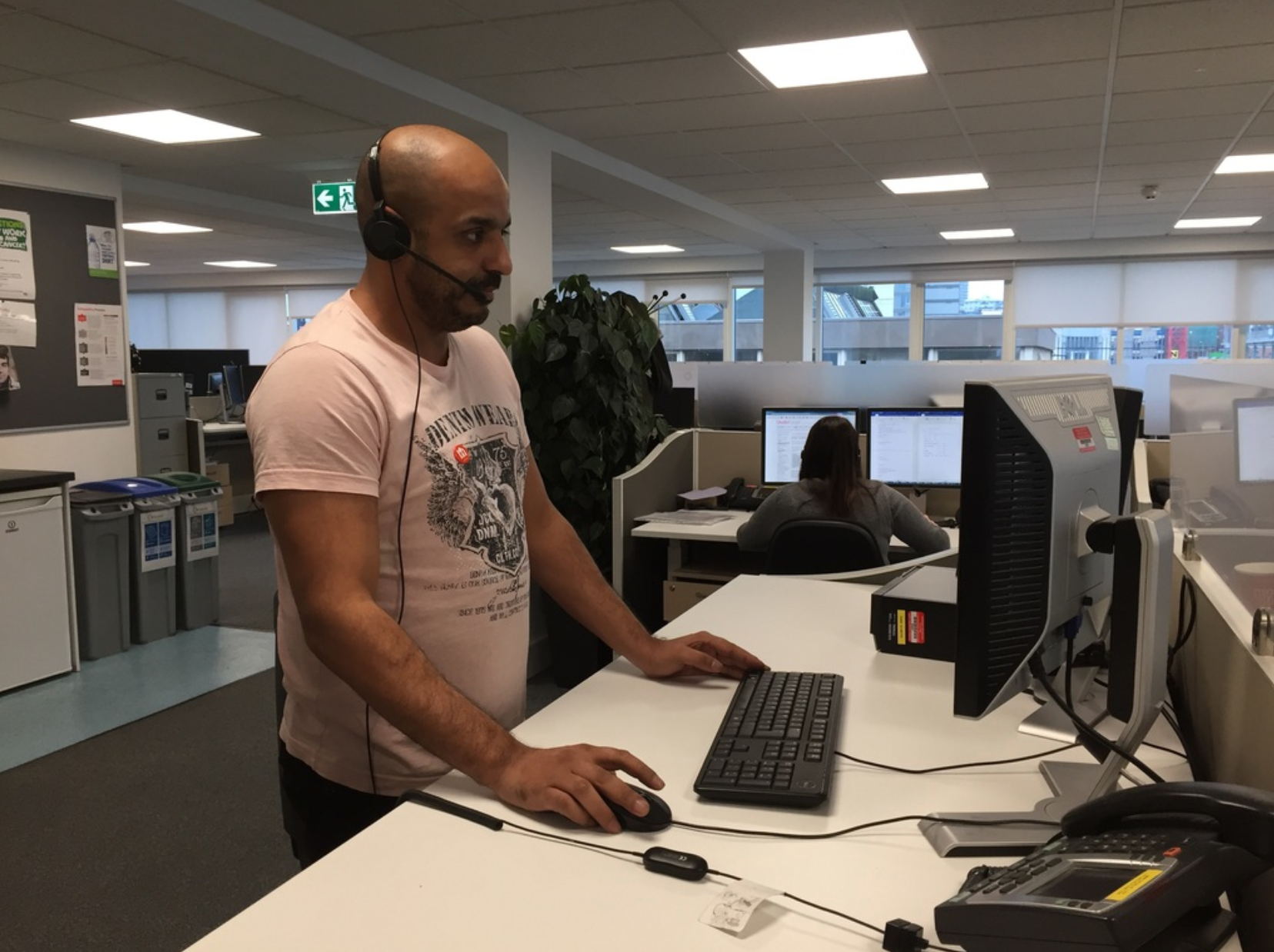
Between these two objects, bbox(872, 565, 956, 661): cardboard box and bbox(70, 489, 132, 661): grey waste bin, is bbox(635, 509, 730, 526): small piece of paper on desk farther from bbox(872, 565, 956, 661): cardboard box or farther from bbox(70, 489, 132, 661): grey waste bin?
bbox(70, 489, 132, 661): grey waste bin

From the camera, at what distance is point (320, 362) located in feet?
3.90

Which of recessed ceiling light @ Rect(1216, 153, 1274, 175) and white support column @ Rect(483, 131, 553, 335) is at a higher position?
recessed ceiling light @ Rect(1216, 153, 1274, 175)

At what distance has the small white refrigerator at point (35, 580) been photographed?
384cm

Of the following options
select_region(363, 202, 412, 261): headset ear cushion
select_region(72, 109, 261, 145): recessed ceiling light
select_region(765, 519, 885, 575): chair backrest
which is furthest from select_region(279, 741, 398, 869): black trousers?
select_region(72, 109, 261, 145): recessed ceiling light

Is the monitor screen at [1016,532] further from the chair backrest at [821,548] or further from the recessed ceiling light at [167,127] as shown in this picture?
the recessed ceiling light at [167,127]

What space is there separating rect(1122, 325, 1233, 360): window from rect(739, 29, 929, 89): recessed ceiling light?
21.4ft

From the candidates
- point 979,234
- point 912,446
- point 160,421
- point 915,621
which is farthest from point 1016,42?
point 979,234

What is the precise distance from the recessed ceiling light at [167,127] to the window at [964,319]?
7267mm

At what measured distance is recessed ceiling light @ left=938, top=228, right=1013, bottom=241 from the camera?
862cm

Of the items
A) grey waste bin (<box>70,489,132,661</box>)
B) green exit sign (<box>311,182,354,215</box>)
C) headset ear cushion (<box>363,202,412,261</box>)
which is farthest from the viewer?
green exit sign (<box>311,182,354,215</box>)

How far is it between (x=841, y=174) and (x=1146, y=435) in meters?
2.71

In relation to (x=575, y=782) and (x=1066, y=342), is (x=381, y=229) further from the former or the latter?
(x=1066, y=342)

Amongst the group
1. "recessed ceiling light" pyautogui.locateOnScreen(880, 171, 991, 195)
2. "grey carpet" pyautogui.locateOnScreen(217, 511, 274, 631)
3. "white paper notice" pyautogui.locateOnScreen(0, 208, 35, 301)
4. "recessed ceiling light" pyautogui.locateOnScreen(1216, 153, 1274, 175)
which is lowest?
"grey carpet" pyautogui.locateOnScreen(217, 511, 274, 631)

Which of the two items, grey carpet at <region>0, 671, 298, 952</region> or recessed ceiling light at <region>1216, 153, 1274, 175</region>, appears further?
recessed ceiling light at <region>1216, 153, 1274, 175</region>
